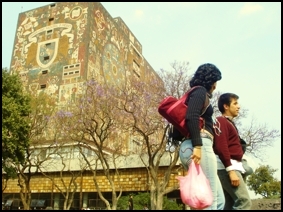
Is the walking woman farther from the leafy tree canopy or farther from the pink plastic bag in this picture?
the leafy tree canopy

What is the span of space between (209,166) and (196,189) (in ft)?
1.01

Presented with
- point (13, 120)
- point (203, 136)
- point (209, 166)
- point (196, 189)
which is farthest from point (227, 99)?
point (13, 120)

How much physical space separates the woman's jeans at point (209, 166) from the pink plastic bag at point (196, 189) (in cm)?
10

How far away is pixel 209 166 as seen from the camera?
282 cm

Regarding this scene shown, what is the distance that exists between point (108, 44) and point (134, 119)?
19659 mm

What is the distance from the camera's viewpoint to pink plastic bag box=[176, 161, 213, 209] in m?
2.57

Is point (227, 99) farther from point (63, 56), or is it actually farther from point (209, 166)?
point (63, 56)

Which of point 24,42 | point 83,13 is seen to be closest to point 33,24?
point 24,42

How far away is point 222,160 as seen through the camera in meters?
3.24

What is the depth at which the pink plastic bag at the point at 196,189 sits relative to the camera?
2.57 meters

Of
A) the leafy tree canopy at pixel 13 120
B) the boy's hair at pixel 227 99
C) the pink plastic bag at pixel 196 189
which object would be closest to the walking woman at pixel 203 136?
the pink plastic bag at pixel 196 189

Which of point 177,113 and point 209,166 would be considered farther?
point 177,113

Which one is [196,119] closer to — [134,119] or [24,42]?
[134,119]

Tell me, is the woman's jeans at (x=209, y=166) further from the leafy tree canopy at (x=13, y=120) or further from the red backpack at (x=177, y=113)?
the leafy tree canopy at (x=13, y=120)
